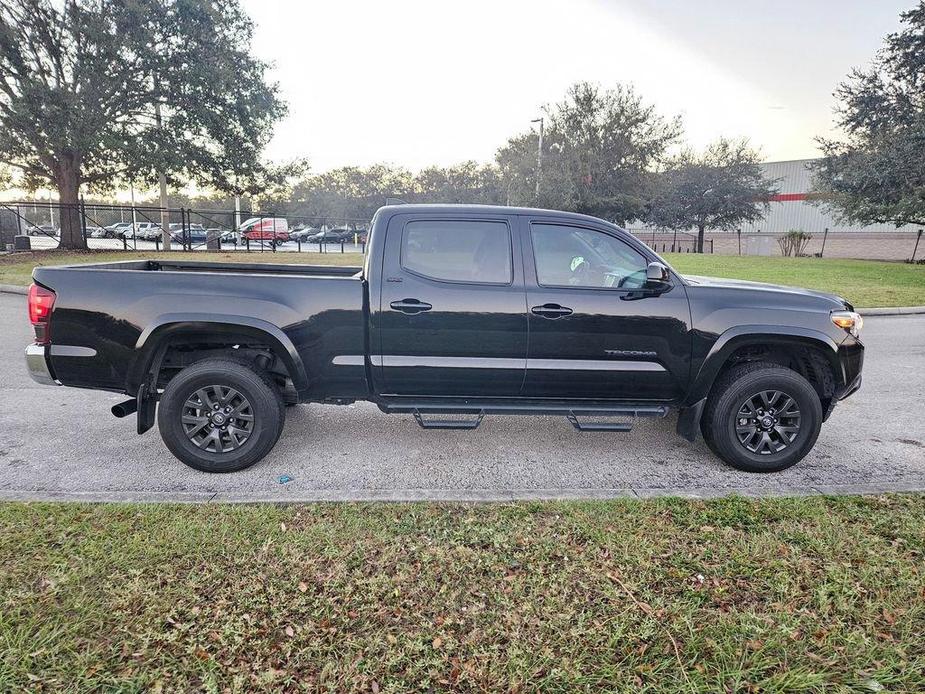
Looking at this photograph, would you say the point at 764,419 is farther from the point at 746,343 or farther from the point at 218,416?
the point at 218,416

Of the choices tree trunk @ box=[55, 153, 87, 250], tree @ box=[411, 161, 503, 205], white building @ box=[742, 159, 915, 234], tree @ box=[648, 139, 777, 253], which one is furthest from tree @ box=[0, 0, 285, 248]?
white building @ box=[742, 159, 915, 234]

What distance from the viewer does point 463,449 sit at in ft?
15.1

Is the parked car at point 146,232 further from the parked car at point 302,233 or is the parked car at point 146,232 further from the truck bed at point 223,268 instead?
the truck bed at point 223,268

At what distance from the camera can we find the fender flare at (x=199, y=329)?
3.91 m

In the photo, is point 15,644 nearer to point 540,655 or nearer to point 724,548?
point 540,655

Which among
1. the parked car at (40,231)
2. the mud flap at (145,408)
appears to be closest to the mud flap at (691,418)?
the mud flap at (145,408)

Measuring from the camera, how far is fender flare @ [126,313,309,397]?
3912 mm

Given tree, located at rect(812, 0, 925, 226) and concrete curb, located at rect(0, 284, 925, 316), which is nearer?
concrete curb, located at rect(0, 284, 925, 316)

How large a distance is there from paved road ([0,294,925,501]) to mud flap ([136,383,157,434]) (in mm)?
319

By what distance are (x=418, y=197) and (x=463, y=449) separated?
67297 millimetres

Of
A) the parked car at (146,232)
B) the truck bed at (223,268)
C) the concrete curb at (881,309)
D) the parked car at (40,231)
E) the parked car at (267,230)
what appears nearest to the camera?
the truck bed at (223,268)

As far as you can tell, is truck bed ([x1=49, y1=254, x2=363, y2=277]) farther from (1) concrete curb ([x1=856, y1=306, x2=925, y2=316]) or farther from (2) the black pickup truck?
(1) concrete curb ([x1=856, y1=306, x2=925, y2=316])

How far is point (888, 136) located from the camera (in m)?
23.2

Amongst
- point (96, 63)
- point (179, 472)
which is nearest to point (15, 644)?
point (179, 472)
